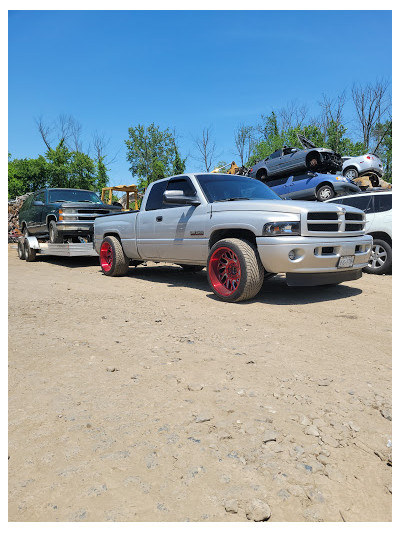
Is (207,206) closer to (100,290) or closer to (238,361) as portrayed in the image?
(100,290)

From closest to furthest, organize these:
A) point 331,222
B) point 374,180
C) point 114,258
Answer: point 331,222 → point 114,258 → point 374,180

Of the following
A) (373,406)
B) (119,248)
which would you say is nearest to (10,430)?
(373,406)

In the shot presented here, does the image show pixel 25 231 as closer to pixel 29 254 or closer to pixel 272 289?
pixel 29 254

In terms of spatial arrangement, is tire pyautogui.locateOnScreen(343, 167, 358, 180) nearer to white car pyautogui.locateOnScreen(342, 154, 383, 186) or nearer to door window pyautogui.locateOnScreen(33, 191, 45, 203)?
white car pyautogui.locateOnScreen(342, 154, 383, 186)

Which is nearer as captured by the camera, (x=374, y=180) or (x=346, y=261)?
(x=346, y=261)

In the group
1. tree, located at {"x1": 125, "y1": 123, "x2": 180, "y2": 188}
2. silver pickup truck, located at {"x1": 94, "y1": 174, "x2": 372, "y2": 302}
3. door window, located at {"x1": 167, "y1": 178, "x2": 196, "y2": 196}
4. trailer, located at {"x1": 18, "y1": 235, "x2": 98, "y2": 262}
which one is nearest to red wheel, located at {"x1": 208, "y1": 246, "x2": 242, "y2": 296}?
silver pickup truck, located at {"x1": 94, "y1": 174, "x2": 372, "y2": 302}

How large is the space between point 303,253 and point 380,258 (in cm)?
409

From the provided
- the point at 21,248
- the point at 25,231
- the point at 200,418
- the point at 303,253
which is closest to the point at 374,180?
the point at 25,231

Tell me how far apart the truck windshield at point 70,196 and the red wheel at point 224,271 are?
728 cm

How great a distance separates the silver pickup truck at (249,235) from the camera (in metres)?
5.02

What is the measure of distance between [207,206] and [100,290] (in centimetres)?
230

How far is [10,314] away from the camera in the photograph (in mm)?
4785

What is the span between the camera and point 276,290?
20.4 feet

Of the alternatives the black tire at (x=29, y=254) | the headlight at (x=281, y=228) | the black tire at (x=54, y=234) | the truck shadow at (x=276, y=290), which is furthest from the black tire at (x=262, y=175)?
the headlight at (x=281, y=228)
